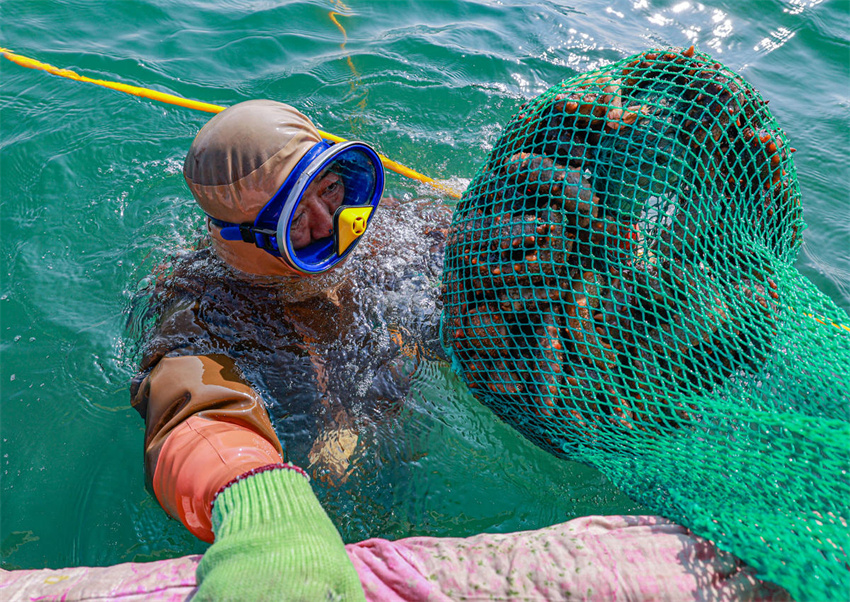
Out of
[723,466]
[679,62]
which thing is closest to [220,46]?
[679,62]

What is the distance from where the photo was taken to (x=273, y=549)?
140 cm

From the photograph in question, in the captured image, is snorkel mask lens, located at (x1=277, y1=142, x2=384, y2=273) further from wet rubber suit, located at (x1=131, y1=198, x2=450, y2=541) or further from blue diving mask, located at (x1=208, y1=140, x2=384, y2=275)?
wet rubber suit, located at (x1=131, y1=198, x2=450, y2=541)

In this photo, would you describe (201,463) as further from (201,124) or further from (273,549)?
(201,124)

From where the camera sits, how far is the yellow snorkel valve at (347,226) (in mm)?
2732

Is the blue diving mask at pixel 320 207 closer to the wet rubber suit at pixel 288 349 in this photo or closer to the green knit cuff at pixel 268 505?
the wet rubber suit at pixel 288 349

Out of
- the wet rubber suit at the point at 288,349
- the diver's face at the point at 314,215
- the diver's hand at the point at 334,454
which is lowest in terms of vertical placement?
the diver's hand at the point at 334,454

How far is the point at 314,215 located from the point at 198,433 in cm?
119

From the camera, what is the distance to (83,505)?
2.98 meters

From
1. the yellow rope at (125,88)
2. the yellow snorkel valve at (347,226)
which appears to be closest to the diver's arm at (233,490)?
the yellow snorkel valve at (347,226)

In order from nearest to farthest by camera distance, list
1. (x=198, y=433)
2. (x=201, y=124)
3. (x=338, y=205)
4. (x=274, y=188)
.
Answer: (x=198, y=433), (x=274, y=188), (x=338, y=205), (x=201, y=124)

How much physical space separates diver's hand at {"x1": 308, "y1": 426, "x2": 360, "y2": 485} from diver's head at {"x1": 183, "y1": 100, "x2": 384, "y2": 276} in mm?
831

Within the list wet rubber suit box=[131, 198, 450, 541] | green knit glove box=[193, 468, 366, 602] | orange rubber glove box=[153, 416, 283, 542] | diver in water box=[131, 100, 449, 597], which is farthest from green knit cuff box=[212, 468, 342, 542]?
wet rubber suit box=[131, 198, 450, 541]

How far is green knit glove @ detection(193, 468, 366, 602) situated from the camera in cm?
132

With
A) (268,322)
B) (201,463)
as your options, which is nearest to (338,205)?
(268,322)
